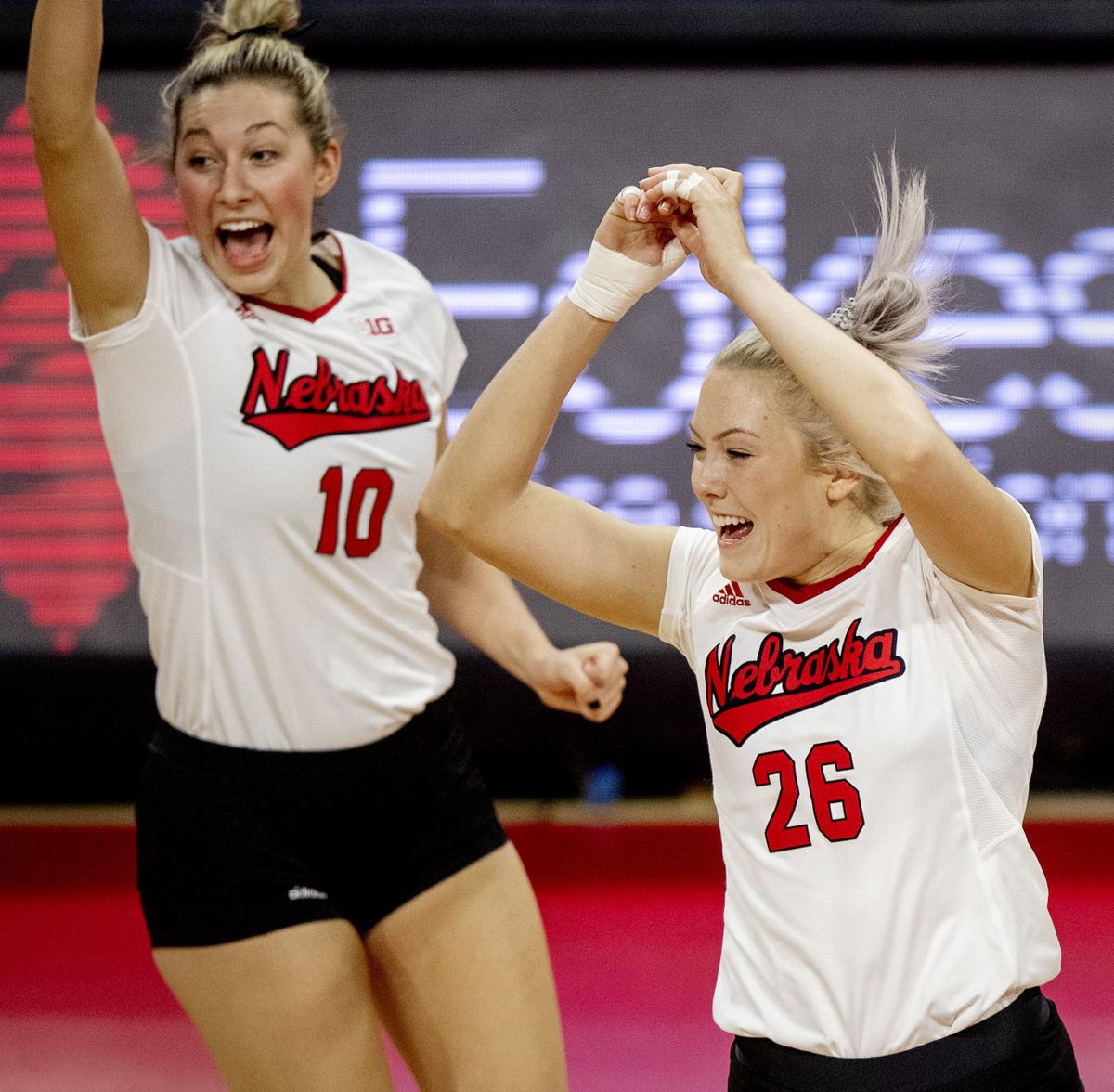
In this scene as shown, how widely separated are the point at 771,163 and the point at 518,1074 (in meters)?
3.32

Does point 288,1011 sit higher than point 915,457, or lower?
lower

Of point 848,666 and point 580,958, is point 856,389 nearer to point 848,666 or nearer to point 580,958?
point 848,666

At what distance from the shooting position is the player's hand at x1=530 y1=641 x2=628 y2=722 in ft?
7.76

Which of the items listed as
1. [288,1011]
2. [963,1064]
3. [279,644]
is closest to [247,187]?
[279,644]

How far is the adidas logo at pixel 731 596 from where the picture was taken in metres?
1.98

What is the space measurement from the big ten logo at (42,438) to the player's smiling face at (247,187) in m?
2.54

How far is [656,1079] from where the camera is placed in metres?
3.41

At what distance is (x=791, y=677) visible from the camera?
1.87 meters

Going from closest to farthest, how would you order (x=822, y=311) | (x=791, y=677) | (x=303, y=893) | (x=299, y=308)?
(x=791, y=677), (x=303, y=893), (x=299, y=308), (x=822, y=311)

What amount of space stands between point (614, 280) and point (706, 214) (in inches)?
6.2

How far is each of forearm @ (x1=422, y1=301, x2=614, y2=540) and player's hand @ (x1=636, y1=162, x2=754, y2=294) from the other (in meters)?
0.16

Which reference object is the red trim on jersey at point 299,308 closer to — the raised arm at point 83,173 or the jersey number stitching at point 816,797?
the raised arm at point 83,173

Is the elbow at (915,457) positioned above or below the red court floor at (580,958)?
above

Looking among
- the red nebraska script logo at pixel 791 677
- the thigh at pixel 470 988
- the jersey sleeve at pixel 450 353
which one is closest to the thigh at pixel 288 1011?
the thigh at pixel 470 988
